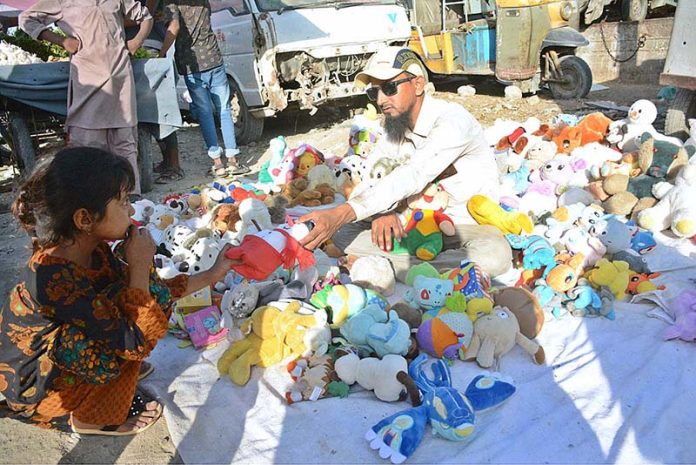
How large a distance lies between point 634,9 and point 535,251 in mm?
9171

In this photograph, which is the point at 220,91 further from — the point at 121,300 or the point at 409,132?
the point at 121,300

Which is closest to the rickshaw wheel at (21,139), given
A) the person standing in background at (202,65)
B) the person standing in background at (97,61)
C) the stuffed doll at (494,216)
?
the person standing in background at (97,61)

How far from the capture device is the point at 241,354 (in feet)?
7.86

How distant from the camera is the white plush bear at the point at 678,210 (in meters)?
3.15

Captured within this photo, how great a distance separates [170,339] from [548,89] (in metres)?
7.78

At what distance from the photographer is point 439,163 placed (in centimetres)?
298

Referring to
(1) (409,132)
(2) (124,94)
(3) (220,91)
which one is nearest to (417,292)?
(1) (409,132)

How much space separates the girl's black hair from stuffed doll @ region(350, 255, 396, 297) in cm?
142

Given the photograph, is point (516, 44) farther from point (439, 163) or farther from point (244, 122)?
point (439, 163)

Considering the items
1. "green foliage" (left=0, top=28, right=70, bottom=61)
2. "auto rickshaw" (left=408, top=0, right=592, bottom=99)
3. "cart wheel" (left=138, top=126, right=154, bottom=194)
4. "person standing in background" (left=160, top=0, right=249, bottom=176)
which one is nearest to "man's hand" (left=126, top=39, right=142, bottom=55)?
"person standing in background" (left=160, top=0, right=249, bottom=176)

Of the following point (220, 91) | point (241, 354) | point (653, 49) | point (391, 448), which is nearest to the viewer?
point (391, 448)

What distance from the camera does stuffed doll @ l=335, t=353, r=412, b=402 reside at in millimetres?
2123

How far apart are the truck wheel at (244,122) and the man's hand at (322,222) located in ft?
15.0

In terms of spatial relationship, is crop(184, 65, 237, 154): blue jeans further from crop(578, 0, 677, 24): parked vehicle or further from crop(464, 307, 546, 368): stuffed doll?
crop(578, 0, 677, 24): parked vehicle
